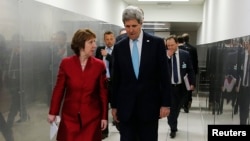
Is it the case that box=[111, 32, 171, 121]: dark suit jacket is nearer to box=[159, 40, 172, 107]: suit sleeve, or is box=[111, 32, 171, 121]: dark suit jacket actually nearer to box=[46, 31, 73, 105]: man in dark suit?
box=[159, 40, 172, 107]: suit sleeve

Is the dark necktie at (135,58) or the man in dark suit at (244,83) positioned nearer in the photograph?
the man in dark suit at (244,83)

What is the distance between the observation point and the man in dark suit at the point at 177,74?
5805mm

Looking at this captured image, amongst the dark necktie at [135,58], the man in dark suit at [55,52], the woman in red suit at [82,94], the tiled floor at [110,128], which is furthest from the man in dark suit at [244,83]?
the man in dark suit at [55,52]

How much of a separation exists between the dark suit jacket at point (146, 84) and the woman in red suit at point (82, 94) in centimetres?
23

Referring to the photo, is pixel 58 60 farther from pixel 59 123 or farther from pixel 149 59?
pixel 149 59

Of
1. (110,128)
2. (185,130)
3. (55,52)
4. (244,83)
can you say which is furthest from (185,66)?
(244,83)

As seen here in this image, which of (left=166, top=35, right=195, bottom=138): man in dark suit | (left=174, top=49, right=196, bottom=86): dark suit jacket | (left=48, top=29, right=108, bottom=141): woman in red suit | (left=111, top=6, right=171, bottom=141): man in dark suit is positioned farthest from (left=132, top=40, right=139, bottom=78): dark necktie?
(left=174, top=49, right=196, bottom=86): dark suit jacket

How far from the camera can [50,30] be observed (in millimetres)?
4137

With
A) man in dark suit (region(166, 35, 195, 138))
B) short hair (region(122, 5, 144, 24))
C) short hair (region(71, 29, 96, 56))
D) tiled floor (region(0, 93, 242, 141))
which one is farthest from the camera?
man in dark suit (region(166, 35, 195, 138))

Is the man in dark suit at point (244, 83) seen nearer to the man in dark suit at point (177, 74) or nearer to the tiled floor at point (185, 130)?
the man in dark suit at point (177, 74)

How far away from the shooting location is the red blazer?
3.15 meters

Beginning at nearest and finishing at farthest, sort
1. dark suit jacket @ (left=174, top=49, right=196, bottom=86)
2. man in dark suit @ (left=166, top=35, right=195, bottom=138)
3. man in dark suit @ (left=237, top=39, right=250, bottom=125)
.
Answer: man in dark suit @ (left=237, top=39, right=250, bottom=125), man in dark suit @ (left=166, top=35, right=195, bottom=138), dark suit jacket @ (left=174, top=49, right=196, bottom=86)

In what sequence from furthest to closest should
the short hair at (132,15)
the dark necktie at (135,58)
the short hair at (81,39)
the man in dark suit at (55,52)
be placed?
the man in dark suit at (55,52), the short hair at (81,39), the dark necktie at (135,58), the short hair at (132,15)

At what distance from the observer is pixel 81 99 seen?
10.3 ft
